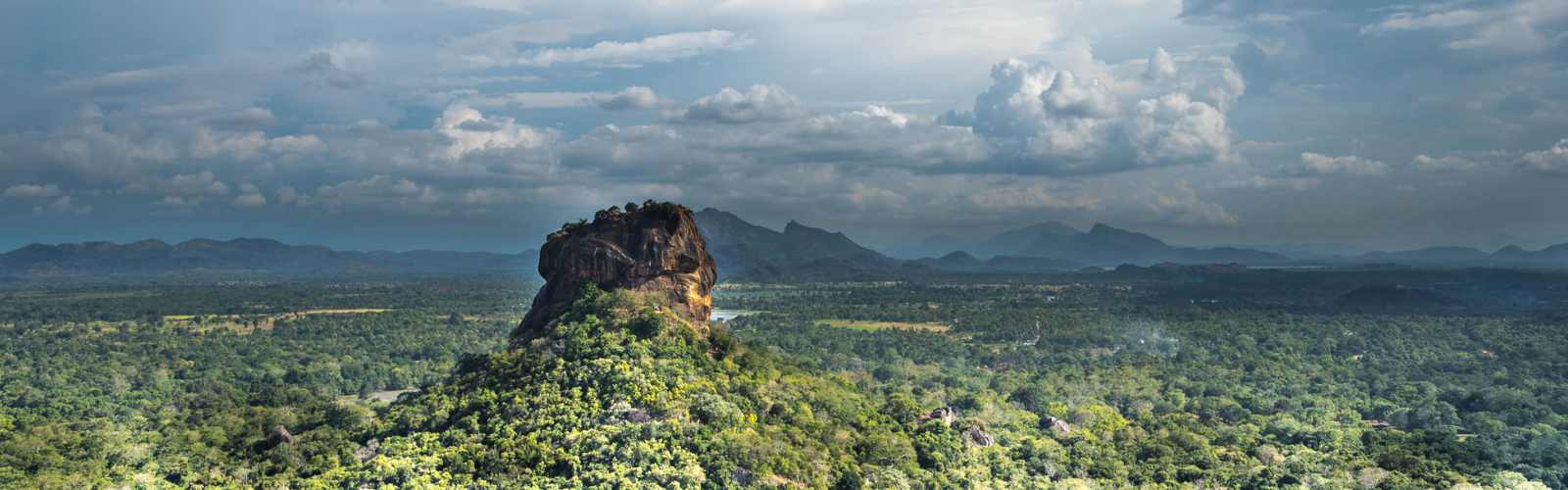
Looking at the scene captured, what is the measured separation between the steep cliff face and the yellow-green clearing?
96899 mm

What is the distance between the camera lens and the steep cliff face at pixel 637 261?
236 feet

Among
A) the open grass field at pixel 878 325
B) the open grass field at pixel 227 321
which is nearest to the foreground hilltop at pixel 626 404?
the open grass field at pixel 878 325

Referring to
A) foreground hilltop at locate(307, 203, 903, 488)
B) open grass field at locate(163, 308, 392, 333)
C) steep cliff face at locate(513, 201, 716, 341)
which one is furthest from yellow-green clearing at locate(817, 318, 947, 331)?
foreground hilltop at locate(307, 203, 903, 488)

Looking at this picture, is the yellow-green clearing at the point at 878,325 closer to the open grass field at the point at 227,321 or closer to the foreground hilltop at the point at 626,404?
the open grass field at the point at 227,321

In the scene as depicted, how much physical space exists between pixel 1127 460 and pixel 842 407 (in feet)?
59.4

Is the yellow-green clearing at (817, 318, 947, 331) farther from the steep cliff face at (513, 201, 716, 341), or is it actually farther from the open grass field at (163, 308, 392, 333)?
the steep cliff face at (513, 201, 716, 341)

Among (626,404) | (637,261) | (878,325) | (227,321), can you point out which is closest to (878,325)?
(878,325)

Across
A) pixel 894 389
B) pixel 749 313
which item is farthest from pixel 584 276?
pixel 749 313

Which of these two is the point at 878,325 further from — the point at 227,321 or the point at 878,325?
the point at 227,321

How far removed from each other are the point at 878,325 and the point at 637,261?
368 feet

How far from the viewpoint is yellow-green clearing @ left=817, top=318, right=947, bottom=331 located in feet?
563

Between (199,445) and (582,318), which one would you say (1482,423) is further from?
(199,445)

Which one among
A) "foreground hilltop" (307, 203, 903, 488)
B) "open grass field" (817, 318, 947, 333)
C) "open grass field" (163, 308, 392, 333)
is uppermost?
"foreground hilltop" (307, 203, 903, 488)

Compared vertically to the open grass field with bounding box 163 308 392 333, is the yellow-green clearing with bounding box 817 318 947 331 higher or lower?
lower
